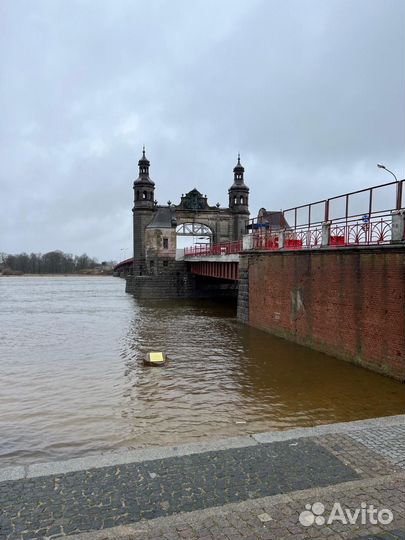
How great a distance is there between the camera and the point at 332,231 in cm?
1594

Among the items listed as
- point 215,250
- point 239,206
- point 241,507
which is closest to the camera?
point 241,507

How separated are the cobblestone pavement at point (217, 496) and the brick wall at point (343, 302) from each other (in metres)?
6.40

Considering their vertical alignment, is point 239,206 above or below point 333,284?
above

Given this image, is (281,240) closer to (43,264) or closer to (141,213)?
(141,213)

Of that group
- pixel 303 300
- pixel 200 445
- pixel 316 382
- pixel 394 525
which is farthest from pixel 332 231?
pixel 394 525

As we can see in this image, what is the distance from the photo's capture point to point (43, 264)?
150 m

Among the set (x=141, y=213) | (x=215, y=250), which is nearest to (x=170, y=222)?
(x=141, y=213)

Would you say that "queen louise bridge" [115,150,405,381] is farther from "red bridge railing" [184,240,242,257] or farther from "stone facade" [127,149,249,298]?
"stone facade" [127,149,249,298]

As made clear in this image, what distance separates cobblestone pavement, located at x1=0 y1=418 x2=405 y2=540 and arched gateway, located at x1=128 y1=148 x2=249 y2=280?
132 ft

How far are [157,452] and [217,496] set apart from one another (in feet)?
4.72

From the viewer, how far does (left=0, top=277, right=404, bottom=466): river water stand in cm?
836

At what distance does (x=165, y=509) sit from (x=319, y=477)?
200cm

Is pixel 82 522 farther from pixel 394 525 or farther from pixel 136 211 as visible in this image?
pixel 136 211

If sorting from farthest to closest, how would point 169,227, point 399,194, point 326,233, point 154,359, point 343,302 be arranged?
point 169,227, point 326,233, point 343,302, point 154,359, point 399,194
